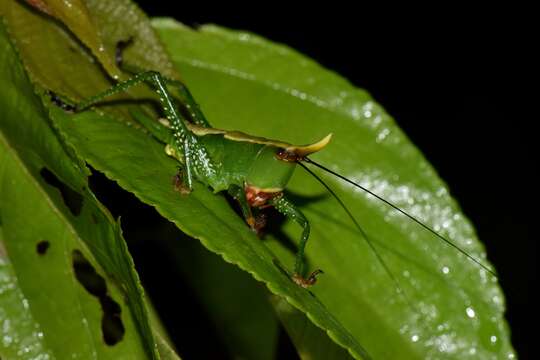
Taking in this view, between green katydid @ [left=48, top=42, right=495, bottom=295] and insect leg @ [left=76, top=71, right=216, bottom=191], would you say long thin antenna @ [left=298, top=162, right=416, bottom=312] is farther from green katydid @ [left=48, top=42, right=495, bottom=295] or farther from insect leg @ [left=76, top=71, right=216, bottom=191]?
insect leg @ [left=76, top=71, right=216, bottom=191]

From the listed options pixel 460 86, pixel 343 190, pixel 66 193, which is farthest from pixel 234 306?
pixel 460 86

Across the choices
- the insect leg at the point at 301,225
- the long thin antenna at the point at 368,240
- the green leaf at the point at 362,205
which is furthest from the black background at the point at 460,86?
the insect leg at the point at 301,225

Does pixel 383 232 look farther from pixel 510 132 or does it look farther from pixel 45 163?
pixel 510 132

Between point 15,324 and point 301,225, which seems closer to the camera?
point 15,324

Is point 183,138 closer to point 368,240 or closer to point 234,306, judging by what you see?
point 368,240

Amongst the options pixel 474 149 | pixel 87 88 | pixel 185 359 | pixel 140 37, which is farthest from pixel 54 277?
pixel 474 149

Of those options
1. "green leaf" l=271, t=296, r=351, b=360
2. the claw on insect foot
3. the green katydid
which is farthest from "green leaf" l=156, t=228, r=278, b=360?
"green leaf" l=271, t=296, r=351, b=360
